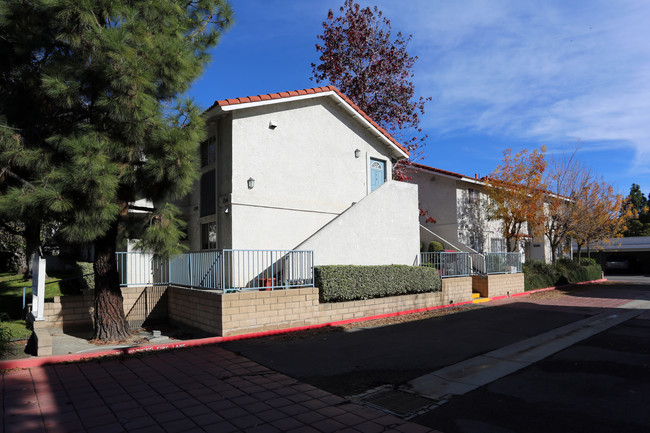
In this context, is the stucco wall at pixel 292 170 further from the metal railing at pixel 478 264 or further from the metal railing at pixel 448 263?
the metal railing at pixel 478 264

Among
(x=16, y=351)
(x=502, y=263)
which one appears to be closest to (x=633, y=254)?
(x=502, y=263)

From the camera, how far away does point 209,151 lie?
1470 cm

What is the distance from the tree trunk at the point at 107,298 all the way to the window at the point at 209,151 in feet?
18.1

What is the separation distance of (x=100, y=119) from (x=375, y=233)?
29.2 feet

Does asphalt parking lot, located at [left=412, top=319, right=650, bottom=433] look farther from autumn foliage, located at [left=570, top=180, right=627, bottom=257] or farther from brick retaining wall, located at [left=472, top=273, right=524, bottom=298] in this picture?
→ autumn foliage, located at [left=570, top=180, right=627, bottom=257]

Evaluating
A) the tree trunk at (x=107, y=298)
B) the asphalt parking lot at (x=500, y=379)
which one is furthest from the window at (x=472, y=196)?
the tree trunk at (x=107, y=298)

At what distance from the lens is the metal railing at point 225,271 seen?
9812 millimetres

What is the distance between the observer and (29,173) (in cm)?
880

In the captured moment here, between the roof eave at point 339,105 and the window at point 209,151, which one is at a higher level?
the roof eave at point 339,105

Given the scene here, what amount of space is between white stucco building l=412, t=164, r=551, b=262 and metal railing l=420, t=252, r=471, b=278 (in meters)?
5.92

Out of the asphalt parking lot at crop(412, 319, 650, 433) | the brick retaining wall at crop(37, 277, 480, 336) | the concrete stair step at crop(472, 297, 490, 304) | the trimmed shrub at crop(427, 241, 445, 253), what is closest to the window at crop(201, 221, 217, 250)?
the brick retaining wall at crop(37, 277, 480, 336)

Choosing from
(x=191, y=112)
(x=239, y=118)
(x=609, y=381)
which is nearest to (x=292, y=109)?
(x=239, y=118)

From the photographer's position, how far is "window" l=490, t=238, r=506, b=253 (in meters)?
25.1

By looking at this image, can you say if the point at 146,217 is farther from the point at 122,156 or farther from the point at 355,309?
the point at 355,309
